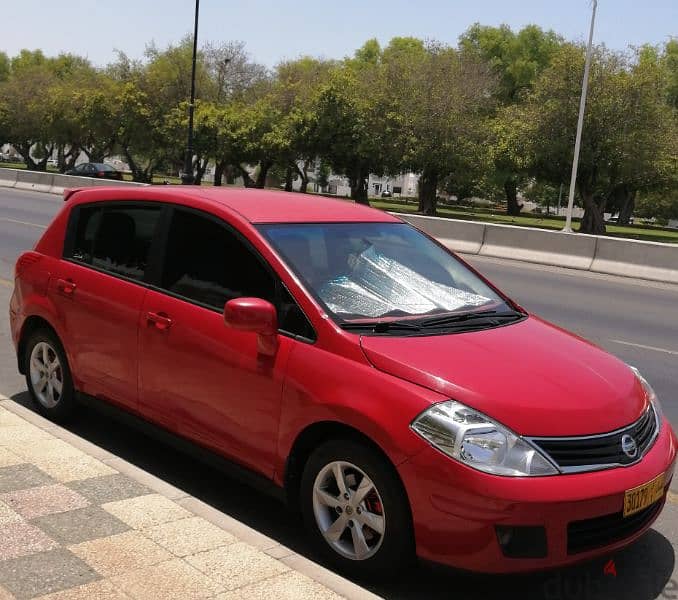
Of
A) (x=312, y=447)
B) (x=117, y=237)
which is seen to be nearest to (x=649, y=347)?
(x=117, y=237)

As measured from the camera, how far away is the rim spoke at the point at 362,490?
334 centimetres

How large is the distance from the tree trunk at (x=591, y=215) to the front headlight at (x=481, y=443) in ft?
115

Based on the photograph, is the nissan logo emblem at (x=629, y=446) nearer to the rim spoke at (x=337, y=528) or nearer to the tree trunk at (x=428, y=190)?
the rim spoke at (x=337, y=528)

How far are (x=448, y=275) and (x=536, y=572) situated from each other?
1.93 metres

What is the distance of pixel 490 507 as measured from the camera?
10.0 feet

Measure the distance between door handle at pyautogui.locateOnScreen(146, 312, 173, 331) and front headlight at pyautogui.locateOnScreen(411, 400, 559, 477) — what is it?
5.66ft

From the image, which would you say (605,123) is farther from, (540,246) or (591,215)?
(540,246)

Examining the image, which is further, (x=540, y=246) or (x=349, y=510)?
(x=540, y=246)

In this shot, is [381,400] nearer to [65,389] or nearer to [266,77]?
[65,389]

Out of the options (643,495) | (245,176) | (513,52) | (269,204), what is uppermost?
(513,52)

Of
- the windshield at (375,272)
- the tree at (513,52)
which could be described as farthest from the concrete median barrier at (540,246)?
the tree at (513,52)

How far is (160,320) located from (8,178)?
129 ft

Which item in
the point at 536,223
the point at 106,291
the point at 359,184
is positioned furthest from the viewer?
the point at 536,223

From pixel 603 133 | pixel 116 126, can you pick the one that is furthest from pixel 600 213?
pixel 116 126
